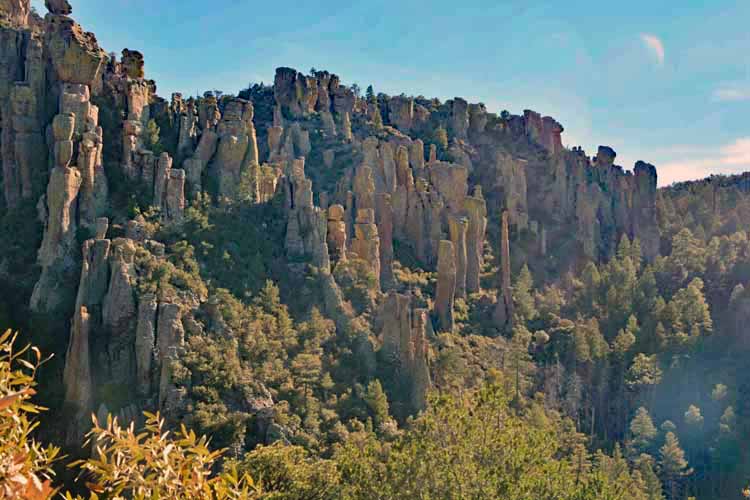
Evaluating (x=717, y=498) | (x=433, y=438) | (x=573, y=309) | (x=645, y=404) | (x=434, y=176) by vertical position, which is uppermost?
(x=434, y=176)

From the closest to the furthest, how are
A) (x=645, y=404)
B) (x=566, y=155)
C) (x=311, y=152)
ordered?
(x=645, y=404) < (x=311, y=152) < (x=566, y=155)

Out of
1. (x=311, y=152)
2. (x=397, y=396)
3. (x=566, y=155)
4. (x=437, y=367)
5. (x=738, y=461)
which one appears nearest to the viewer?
(x=397, y=396)

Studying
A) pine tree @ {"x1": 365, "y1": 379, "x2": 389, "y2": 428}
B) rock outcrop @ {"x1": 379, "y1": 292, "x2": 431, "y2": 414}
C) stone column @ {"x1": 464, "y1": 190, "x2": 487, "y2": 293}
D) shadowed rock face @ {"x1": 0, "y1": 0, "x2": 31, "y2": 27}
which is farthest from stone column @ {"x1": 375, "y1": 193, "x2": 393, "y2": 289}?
shadowed rock face @ {"x1": 0, "y1": 0, "x2": 31, "y2": 27}

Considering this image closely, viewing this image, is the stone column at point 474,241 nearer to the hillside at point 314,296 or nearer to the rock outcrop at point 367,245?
the hillside at point 314,296

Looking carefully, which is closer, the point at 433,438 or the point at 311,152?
the point at 433,438

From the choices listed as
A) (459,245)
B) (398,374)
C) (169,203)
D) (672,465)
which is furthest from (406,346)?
(672,465)

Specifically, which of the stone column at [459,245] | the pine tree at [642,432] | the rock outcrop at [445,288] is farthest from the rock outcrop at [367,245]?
the pine tree at [642,432]

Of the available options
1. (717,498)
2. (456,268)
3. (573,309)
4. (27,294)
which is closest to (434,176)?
(456,268)

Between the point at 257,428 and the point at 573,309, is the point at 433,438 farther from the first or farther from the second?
the point at 573,309

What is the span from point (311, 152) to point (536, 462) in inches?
1555

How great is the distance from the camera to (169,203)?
3016 cm

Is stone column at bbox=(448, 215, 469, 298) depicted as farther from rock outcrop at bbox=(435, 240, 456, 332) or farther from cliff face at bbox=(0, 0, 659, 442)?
rock outcrop at bbox=(435, 240, 456, 332)

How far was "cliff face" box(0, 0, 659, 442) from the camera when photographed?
25109mm

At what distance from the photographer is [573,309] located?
1886 inches
